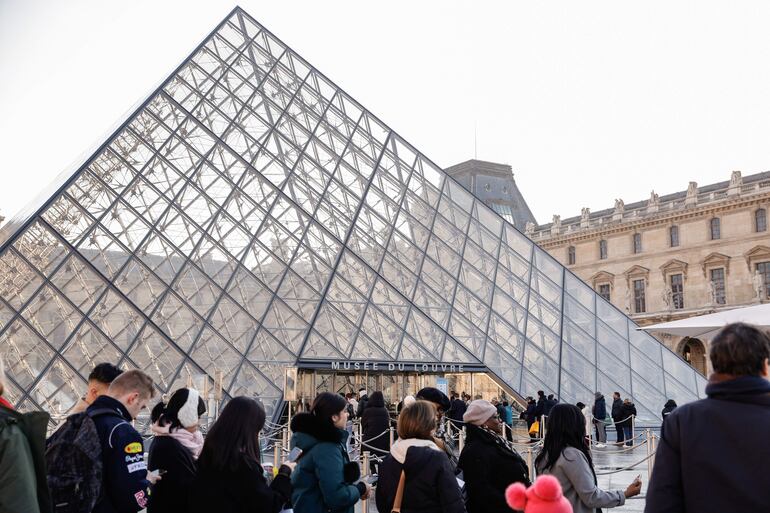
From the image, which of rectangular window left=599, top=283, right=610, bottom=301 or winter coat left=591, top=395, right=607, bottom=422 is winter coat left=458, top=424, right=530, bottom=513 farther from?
rectangular window left=599, top=283, right=610, bottom=301

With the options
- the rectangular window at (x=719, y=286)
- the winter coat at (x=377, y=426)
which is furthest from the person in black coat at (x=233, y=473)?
the rectangular window at (x=719, y=286)

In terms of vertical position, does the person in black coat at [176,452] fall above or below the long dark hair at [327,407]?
below

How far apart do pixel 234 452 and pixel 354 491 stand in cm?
90

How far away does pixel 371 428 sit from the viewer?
923 cm

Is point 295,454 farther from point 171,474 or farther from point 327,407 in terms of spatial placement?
point 171,474

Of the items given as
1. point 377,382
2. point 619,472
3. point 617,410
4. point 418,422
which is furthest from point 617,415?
point 418,422

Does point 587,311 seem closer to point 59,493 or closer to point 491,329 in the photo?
point 491,329

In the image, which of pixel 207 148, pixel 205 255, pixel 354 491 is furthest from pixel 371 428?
pixel 207 148

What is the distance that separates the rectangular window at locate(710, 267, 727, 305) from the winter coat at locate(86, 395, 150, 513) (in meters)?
46.3

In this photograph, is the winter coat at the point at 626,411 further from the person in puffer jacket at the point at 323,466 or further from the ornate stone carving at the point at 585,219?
the ornate stone carving at the point at 585,219

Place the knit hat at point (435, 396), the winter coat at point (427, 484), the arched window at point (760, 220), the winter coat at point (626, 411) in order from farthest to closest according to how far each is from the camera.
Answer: the arched window at point (760, 220) < the winter coat at point (626, 411) < the knit hat at point (435, 396) < the winter coat at point (427, 484)

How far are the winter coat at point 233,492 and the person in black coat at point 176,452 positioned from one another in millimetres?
177

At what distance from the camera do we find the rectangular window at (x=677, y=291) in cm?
4738

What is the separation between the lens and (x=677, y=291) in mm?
47844
